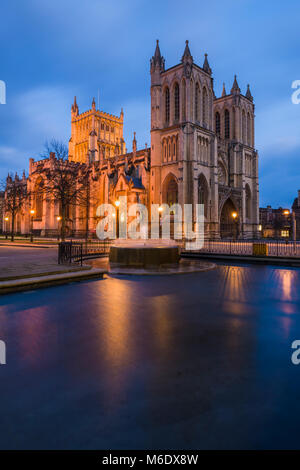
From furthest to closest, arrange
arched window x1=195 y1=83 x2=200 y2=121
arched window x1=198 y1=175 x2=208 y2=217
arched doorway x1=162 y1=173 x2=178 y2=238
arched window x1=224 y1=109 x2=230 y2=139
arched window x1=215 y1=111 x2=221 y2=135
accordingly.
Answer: arched window x1=215 y1=111 x2=221 y2=135, arched window x1=224 y1=109 x2=230 y2=139, arched window x1=198 y1=175 x2=208 y2=217, arched window x1=195 y1=83 x2=200 y2=121, arched doorway x1=162 y1=173 x2=178 y2=238

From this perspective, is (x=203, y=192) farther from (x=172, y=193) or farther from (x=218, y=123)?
(x=218, y=123)

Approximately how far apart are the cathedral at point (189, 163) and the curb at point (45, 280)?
3029 centimetres

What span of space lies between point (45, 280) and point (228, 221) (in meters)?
44.7

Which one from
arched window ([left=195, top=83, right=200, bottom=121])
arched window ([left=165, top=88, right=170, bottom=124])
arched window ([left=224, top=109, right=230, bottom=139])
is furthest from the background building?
arched window ([left=165, top=88, right=170, bottom=124])

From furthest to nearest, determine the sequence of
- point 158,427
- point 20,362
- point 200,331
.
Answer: point 200,331
point 20,362
point 158,427

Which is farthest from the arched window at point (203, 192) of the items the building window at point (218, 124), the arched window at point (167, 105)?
the building window at point (218, 124)

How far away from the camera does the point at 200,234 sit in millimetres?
41188

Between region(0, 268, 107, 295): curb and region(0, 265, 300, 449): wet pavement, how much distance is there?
4.78ft

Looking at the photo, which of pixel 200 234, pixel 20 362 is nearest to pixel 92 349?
pixel 20 362

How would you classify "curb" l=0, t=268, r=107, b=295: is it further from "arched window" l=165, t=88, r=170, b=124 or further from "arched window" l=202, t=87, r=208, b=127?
"arched window" l=202, t=87, r=208, b=127

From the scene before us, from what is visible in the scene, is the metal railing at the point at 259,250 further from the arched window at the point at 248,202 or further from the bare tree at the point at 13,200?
the arched window at the point at 248,202

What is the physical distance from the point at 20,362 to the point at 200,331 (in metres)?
2.91

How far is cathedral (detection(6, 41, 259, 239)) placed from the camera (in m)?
41.8

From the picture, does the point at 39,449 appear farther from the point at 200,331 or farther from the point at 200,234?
the point at 200,234
